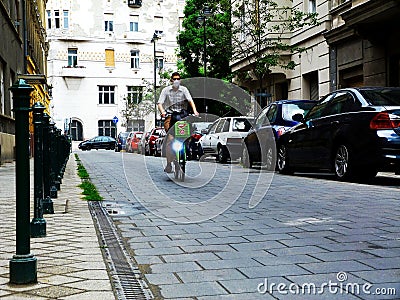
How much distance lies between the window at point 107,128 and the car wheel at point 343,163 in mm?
56083

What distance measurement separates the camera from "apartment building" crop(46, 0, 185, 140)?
64625 mm

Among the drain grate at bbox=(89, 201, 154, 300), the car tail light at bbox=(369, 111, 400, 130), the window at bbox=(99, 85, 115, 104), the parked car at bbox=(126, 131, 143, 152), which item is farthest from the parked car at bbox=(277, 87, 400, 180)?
the window at bbox=(99, 85, 115, 104)

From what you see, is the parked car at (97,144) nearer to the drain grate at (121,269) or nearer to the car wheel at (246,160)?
the car wheel at (246,160)

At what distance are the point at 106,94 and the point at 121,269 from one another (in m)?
63.2

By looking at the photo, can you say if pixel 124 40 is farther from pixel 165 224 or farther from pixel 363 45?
pixel 165 224

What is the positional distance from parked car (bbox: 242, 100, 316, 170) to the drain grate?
9.05 metres

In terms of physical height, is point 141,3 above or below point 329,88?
above

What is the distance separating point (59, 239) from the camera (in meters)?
5.61

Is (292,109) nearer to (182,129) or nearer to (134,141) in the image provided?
(182,129)

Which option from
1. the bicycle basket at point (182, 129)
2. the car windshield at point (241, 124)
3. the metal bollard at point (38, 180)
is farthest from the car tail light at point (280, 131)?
the metal bollard at point (38, 180)

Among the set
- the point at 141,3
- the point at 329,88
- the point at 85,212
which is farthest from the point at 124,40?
the point at 85,212

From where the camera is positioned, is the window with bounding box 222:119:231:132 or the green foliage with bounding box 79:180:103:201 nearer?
the green foliage with bounding box 79:180:103:201

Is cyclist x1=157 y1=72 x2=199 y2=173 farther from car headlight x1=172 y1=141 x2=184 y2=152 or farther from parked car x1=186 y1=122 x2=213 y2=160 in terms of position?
parked car x1=186 y1=122 x2=213 y2=160

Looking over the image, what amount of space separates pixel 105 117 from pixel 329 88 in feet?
145
